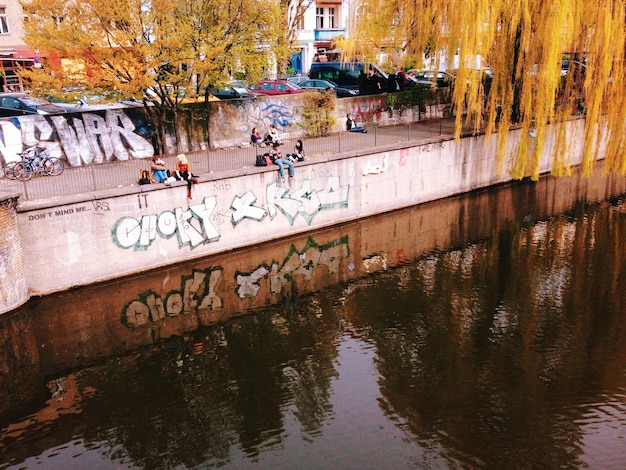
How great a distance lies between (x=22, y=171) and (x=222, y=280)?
8.41 m

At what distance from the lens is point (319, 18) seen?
6266 centimetres

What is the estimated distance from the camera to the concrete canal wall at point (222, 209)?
2025cm

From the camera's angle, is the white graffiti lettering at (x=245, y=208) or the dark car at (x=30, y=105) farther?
the dark car at (x=30, y=105)

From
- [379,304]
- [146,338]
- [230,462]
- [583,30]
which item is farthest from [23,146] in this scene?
[583,30]

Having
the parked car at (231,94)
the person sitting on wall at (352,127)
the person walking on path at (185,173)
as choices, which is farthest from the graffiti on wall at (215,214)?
the parked car at (231,94)

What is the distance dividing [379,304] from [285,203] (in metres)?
7.42

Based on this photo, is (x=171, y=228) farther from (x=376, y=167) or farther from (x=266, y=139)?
(x=376, y=167)

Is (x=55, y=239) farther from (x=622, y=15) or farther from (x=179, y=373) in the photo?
(x=622, y=15)

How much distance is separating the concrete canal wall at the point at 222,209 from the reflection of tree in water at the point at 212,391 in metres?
4.86

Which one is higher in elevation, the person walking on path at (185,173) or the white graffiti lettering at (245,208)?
the person walking on path at (185,173)

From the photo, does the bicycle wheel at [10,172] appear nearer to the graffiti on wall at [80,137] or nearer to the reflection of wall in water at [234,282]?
the graffiti on wall at [80,137]

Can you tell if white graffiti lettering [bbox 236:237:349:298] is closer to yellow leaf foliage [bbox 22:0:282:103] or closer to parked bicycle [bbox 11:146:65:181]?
parked bicycle [bbox 11:146:65:181]

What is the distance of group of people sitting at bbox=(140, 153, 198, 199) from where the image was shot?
22.6 m

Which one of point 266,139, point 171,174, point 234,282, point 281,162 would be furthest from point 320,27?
point 234,282
